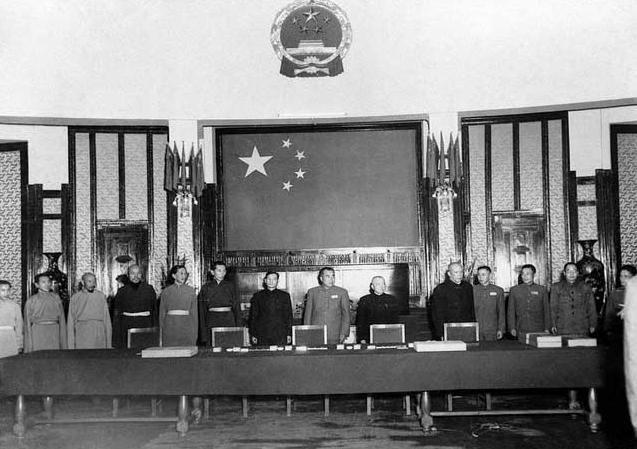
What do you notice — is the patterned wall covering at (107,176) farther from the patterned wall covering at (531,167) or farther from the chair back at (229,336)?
the patterned wall covering at (531,167)

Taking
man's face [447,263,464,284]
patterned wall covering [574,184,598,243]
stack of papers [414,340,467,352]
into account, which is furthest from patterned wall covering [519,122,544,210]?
stack of papers [414,340,467,352]

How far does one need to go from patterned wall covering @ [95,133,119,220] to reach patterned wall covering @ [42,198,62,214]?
56cm

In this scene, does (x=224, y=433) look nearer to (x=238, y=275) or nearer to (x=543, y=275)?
(x=238, y=275)

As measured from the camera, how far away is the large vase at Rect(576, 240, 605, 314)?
851 cm

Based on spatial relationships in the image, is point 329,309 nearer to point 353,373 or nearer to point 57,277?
point 353,373

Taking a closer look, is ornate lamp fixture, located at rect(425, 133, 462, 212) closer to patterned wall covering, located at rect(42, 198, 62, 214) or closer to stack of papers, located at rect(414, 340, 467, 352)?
stack of papers, located at rect(414, 340, 467, 352)

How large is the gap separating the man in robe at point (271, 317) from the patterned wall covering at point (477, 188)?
11.5ft

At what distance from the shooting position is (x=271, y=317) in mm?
7305

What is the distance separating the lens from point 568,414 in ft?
19.3

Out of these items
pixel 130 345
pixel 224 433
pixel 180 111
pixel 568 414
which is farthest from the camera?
pixel 180 111

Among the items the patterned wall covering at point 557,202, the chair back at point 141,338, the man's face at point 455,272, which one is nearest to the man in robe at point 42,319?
the chair back at point 141,338

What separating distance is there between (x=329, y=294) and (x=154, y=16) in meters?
4.49

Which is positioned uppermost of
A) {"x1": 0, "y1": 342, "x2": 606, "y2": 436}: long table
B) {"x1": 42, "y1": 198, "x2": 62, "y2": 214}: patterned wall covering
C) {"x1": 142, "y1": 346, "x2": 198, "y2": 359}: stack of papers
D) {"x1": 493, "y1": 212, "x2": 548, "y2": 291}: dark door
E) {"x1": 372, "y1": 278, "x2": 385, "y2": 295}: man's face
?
{"x1": 42, "y1": 198, "x2": 62, "y2": 214}: patterned wall covering

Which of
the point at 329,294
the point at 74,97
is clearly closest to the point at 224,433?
the point at 329,294
